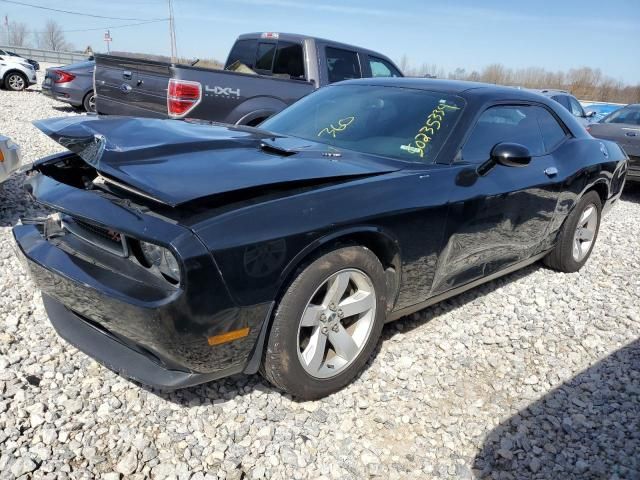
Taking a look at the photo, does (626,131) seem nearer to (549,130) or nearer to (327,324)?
(549,130)

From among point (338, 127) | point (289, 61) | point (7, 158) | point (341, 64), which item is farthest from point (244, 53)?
point (338, 127)

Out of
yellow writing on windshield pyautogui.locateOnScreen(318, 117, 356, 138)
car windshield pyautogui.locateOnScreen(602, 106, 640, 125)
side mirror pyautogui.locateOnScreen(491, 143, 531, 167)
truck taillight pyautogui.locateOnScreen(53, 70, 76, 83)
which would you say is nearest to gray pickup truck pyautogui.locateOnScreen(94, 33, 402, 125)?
yellow writing on windshield pyautogui.locateOnScreen(318, 117, 356, 138)

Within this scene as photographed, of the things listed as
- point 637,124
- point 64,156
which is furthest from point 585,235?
point 637,124

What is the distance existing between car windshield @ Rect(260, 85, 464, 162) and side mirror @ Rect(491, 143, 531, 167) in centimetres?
33

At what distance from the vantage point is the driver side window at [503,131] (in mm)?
3291

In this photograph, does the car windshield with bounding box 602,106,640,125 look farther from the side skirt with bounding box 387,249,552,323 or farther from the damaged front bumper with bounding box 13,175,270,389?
the damaged front bumper with bounding box 13,175,270,389

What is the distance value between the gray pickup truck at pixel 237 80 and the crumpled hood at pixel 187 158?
9.50ft

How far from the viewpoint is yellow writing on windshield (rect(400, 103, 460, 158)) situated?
3.14 meters

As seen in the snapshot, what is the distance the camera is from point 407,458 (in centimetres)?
241

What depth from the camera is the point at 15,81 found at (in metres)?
18.2

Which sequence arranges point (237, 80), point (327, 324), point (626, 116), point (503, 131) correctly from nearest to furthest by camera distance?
1. point (327, 324)
2. point (503, 131)
3. point (237, 80)
4. point (626, 116)

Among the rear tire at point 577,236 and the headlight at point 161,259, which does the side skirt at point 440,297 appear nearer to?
the rear tire at point 577,236

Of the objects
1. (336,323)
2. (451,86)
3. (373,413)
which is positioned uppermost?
(451,86)

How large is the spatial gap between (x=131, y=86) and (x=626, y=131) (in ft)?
25.8
